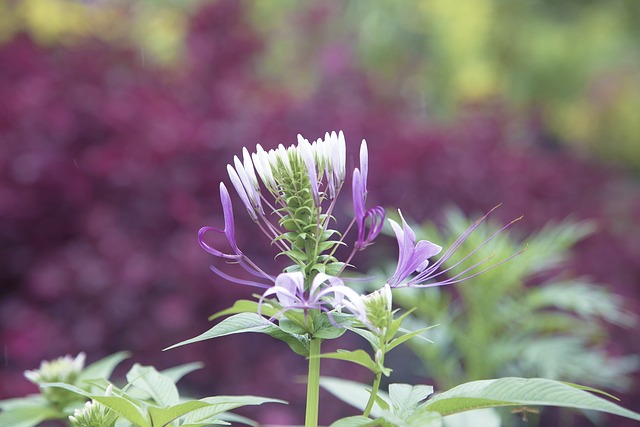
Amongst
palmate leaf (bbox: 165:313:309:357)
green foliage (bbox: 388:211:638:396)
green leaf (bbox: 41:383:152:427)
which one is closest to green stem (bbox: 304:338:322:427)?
palmate leaf (bbox: 165:313:309:357)

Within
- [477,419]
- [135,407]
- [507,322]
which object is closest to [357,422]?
[135,407]

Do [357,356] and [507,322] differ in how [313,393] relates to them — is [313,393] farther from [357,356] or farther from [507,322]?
[507,322]

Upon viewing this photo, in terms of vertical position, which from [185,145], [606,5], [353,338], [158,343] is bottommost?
[158,343]

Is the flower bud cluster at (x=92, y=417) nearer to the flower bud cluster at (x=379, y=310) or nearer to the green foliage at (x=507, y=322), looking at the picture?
the flower bud cluster at (x=379, y=310)

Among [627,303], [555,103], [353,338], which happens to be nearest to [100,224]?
[353,338]

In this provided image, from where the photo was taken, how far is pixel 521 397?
0.43 metres

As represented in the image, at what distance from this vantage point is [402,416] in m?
0.48

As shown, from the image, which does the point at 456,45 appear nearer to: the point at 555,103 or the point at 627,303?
the point at 555,103

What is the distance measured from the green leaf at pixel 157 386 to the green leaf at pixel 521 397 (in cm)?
21

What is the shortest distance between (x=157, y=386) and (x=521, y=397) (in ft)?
1.00

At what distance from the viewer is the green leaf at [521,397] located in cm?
41

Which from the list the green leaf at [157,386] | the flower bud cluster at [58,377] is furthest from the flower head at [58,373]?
the green leaf at [157,386]

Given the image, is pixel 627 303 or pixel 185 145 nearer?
pixel 185 145

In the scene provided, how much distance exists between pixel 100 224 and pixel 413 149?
1269 millimetres
